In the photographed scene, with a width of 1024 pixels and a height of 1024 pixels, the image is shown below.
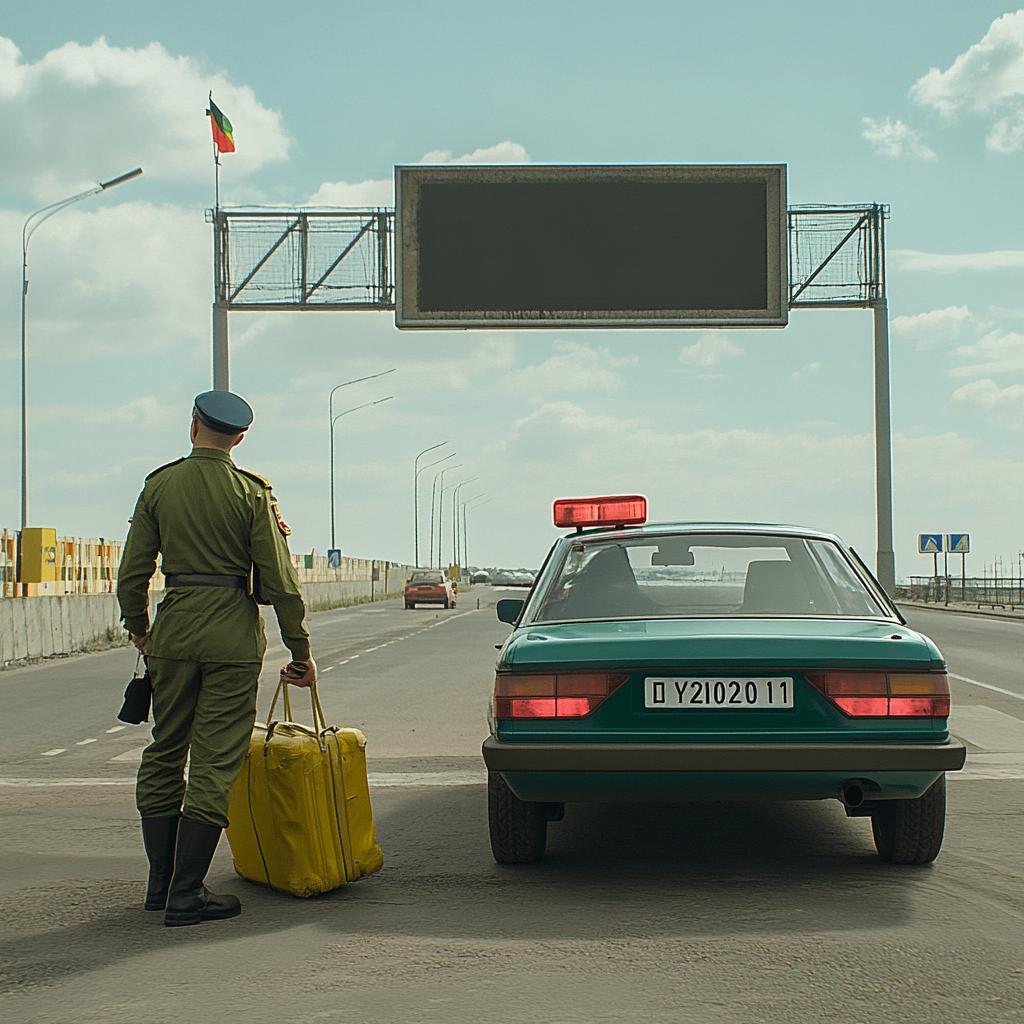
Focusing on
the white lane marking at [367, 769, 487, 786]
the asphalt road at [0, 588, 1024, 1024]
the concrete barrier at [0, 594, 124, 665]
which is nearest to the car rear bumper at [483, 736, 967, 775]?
the asphalt road at [0, 588, 1024, 1024]

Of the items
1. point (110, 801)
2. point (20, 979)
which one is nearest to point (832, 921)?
point (20, 979)

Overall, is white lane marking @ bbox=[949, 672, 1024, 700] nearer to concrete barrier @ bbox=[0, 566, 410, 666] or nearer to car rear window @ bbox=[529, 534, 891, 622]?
car rear window @ bbox=[529, 534, 891, 622]

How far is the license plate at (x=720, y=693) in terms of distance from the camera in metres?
5.50

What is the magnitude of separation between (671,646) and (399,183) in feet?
82.4

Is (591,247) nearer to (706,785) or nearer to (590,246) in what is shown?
(590,246)

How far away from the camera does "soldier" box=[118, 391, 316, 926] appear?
5.32 metres

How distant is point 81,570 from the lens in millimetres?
39688

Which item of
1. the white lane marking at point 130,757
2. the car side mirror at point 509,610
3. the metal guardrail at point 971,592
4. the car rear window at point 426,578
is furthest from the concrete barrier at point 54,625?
the metal guardrail at point 971,592

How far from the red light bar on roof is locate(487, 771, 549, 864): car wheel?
161 centimetres

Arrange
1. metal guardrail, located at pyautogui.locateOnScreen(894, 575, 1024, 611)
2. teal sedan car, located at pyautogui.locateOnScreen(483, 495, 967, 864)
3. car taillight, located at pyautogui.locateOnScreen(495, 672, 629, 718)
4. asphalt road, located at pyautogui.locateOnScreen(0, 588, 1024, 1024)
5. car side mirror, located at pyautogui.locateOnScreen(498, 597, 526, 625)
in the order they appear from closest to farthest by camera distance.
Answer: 1. asphalt road, located at pyautogui.locateOnScreen(0, 588, 1024, 1024)
2. teal sedan car, located at pyautogui.locateOnScreen(483, 495, 967, 864)
3. car taillight, located at pyautogui.locateOnScreen(495, 672, 629, 718)
4. car side mirror, located at pyautogui.locateOnScreen(498, 597, 526, 625)
5. metal guardrail, located at pyautogui.locateOnScreen(894, 575, 1024, 611)

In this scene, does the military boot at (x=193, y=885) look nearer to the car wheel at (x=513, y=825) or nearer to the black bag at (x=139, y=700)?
the black bag at (x=139, y=700)

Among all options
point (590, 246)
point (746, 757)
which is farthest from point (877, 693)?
point (590, 246)

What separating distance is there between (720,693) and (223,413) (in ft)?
7.21

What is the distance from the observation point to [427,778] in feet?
29.8
